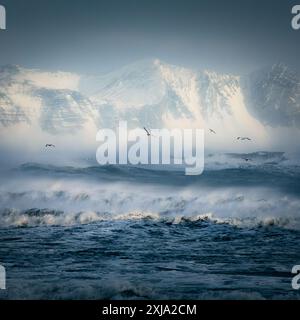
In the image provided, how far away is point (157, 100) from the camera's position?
2297 centimetres

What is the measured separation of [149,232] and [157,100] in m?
5.10

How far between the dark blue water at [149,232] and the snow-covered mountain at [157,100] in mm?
1597

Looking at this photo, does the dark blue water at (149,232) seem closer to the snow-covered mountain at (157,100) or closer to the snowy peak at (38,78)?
the snow-covered mountain at (157,100)

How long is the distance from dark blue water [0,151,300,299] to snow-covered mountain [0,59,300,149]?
160cm

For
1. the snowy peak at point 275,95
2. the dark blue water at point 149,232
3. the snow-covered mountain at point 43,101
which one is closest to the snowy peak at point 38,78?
the snow-covered mountain at point 43,101

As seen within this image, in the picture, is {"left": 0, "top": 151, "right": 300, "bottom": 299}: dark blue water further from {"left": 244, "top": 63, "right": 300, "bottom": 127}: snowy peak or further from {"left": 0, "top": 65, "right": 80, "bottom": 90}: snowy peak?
{"left": 0, "top": 65, "right": 80, "bottom": 90}: snowy peak

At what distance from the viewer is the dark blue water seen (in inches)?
635

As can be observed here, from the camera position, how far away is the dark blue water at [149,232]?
1612 cm

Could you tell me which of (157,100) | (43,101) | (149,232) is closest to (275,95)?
(157,100)

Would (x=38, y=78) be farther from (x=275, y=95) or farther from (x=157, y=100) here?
(x=275, y=95)

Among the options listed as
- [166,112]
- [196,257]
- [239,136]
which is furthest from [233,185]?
[196,257]

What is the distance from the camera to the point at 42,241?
19.2 metres

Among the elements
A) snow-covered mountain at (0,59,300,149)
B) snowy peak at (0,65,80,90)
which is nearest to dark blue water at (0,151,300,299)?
snow-covered mountain at (0,59,300,149)

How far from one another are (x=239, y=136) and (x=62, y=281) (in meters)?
8.91
